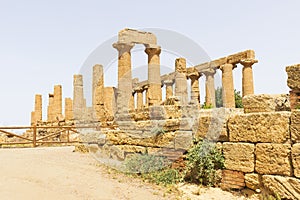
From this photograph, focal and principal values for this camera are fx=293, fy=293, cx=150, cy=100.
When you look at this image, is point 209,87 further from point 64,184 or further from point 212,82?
point 64,184

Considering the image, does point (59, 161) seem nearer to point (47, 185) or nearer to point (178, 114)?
point (47, 185)

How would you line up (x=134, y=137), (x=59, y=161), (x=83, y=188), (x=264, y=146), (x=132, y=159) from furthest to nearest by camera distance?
(x=59, y=161) → (x=134, y=137) → (x=132, y=159) → (x=83, y=188) → (x=264, y=146)

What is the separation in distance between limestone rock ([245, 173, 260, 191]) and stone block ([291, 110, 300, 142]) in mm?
1086

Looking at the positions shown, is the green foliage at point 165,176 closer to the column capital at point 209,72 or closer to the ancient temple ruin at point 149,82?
the ancient temple ruin at point 149,82

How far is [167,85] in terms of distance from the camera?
3159 cm

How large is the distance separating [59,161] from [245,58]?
661 inches

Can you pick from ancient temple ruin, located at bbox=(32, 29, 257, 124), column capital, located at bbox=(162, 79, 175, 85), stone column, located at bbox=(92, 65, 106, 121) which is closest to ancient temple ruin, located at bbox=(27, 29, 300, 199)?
ancient temple ruin, located at bbox=(32, 29, 257, 124)

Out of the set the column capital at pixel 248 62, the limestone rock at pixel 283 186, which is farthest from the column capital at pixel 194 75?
the limestone rock at pixel 283 186

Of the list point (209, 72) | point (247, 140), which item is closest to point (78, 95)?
point (209, 72)

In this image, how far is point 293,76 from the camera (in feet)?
19.1

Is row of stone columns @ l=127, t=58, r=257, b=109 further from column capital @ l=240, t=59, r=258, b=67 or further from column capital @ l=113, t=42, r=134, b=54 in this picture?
column capital @ l=113, t=42, r=134, b=54

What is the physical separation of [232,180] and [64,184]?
3666 mm

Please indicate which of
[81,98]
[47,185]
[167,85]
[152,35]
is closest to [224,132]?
[47,185]

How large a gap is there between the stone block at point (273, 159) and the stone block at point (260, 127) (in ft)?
0.44
